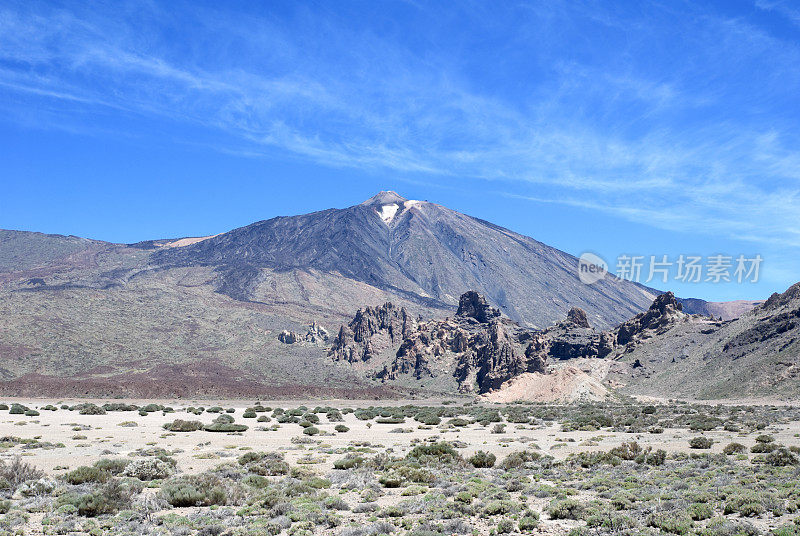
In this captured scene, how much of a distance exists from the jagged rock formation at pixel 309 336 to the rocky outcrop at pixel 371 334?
5828mm

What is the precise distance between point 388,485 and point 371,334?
100069 mm

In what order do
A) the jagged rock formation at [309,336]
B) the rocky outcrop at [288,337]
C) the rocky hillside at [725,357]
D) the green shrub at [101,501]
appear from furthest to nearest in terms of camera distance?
the jagged rock formation at [309,336]
the rocky outcrop at [288,337]
the rocky hillside at [725,357]
the green shrub at [101,501]

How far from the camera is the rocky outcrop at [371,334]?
11231cm

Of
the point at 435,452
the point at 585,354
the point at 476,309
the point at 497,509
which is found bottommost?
the point at 435,452

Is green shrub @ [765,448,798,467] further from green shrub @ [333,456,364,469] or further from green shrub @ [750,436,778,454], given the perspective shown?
green shrub @ [333,456,364,469]

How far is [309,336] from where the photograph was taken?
126062 millimetres

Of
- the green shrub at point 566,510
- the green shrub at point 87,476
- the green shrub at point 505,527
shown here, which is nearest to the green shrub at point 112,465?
the green shrub at point 87,476

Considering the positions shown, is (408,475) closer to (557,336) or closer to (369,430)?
(369,430)

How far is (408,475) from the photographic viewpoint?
58.3 feet

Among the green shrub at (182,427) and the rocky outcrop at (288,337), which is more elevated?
the rocky outcrop at (288,337)

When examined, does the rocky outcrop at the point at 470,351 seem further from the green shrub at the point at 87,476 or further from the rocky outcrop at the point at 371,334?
the green shrub at the point at 87,476

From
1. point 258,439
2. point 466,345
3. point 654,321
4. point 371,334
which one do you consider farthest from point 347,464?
point 371,334

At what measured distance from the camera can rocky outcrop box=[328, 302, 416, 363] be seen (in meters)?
112

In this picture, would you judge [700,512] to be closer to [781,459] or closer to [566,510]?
[566,510]
